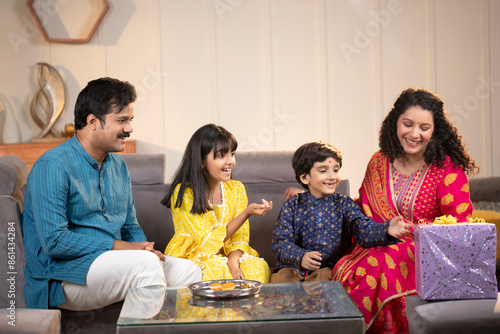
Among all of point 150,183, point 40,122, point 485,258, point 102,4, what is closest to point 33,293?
point 150,183

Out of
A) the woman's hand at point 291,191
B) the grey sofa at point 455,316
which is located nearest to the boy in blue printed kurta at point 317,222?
the woman's hand at point 291,191

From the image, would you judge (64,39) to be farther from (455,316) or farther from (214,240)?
(455,316)

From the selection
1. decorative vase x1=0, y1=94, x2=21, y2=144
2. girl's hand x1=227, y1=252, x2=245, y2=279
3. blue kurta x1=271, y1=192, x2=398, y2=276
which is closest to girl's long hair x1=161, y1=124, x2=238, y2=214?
girl's hand x1=227, y1=252, x2=245, y2=279

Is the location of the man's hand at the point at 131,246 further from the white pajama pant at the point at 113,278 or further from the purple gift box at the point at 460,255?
the purple gift box at the point at 460,255

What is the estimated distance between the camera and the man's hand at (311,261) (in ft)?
7.50

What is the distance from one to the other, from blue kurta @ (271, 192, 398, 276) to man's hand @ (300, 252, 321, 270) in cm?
9

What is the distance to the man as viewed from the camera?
2.03 meters

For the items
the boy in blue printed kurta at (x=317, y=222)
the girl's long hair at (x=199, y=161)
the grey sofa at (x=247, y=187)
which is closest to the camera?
the boy in blue printed kurta at (x=317, y=222)

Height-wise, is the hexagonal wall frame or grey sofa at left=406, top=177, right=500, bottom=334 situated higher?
the hexagonal wall frame

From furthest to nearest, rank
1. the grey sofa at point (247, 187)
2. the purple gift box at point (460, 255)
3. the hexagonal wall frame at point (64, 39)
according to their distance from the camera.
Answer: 1. the hexagonal wall frame at point (64, 39)
2. the grey sofa at point (247, 187)
3. the purple gift box at point (460, 255)

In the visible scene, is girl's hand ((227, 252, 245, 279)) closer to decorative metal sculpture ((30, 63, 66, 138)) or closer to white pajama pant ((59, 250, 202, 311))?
white pajama pant ((59, 250, 202, 311))

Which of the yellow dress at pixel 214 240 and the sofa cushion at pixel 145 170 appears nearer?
the yellow dress at pixel 214 240

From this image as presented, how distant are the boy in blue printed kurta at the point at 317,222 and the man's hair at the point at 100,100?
0.81m

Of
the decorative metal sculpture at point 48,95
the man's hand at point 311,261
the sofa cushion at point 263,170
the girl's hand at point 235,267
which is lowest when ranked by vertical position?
the girl's hand at point 235,267
